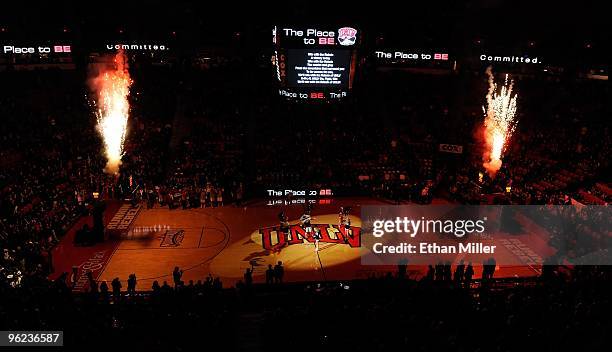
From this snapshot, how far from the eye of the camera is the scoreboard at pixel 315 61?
2916 centimetres

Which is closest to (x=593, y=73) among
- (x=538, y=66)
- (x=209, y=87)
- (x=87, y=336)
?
(x=538, y=66)

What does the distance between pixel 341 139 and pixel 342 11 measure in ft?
52.2

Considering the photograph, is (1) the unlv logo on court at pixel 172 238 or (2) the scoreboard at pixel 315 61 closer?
(1) the unlv logo on court at pixel 172 238

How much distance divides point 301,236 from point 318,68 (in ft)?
35.3

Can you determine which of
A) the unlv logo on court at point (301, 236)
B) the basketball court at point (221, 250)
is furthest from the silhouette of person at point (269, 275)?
the unlv logo on court at point (301, 236)

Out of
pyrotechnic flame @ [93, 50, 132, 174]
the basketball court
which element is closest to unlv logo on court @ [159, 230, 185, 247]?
the basketball court

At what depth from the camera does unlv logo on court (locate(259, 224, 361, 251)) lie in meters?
24.1

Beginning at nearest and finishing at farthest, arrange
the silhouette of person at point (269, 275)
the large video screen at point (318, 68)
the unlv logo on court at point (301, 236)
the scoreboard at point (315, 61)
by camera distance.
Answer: the silhouette of person at point (269, 275) → the unlv logo on court at point (301, 236) → the scoreboard at point (315, 61) → the large video screen at point (318, 68)

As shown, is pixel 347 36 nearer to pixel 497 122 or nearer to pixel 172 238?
pixel 172 238

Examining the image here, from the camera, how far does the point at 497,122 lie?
40812 mm

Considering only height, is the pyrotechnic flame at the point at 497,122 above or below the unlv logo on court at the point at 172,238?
above

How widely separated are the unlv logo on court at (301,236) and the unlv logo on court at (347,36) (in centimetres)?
1086

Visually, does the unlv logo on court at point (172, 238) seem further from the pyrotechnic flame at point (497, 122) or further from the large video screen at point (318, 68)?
the pyrotechnic flame at point (497, 122)

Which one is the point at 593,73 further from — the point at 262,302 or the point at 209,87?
the point at 262,302
